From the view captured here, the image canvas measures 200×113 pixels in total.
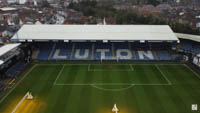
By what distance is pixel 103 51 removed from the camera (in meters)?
36.4

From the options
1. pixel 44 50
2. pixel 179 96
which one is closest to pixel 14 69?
pixel 44 50

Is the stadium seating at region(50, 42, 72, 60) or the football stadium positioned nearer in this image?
the football stadium

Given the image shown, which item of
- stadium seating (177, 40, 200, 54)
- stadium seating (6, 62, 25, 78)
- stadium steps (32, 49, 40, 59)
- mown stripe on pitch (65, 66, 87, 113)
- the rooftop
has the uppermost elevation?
the rooftop

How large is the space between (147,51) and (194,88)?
14.4 m

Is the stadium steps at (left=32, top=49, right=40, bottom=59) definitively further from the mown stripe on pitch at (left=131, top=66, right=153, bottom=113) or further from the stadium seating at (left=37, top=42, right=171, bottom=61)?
the mown stripe on pitch at (left=131, top=66, right=153, bottom=113)

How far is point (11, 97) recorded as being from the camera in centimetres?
2202

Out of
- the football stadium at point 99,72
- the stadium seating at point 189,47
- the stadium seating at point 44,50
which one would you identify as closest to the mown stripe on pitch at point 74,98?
the football stadium at point 99,72

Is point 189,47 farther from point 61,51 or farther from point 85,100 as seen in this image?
point 61,51

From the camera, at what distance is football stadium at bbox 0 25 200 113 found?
66.4 ft

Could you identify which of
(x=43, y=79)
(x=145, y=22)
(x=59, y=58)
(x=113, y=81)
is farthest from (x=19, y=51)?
(x=145, y=22)

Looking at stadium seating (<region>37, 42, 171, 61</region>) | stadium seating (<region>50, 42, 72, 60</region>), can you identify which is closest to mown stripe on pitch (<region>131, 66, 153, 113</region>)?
stadium seating (<region>37, 42, 171, 61</region>)

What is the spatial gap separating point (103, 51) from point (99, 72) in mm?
8365

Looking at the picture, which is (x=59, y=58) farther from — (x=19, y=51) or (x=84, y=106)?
(x=84, y=106)

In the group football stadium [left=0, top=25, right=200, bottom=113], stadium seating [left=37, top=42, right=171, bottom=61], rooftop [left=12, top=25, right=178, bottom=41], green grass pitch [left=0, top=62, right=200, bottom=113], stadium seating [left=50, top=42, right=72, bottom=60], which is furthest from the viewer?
stadium seating [left=50, top=42, right=72, bottom=60]
